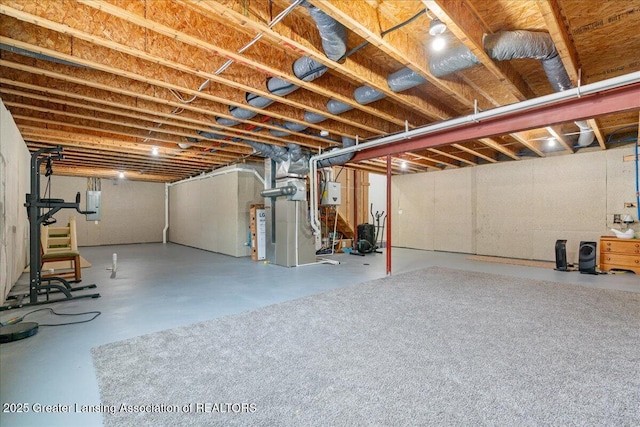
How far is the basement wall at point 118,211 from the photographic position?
9891 mm

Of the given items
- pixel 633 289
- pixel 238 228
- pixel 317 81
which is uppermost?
pixel 317 81

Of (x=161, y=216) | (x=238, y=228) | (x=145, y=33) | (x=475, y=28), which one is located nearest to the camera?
(x=475, y=28)

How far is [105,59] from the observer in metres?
2.79

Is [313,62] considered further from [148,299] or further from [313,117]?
[148,299]

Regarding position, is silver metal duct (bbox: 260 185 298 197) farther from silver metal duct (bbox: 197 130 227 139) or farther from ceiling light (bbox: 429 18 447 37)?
ceiling light (bbox: 429 18 447 37)

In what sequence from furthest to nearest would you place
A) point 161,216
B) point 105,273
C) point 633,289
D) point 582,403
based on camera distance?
point 161,216, point 105,273, point 633,289, point 582,403

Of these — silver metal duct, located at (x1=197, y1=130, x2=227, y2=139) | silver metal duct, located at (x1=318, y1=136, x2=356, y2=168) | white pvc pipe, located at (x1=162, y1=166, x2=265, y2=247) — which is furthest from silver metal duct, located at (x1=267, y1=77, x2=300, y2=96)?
white pvc pipe, located at (x1=162, y1=166, x2=265, y2=247)

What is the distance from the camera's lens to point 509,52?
2426 millimetres

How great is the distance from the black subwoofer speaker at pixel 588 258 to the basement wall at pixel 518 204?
1.07m

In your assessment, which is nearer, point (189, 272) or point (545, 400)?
point (545, 400)

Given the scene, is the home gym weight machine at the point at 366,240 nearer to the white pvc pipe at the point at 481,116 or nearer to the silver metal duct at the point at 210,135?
the white pvc pipe at the point at 481,116

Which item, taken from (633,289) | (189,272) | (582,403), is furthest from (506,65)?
(189,272)

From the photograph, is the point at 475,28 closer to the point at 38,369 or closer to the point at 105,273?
the point at 38,369

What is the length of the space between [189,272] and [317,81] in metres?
4.22
